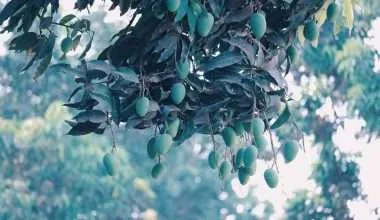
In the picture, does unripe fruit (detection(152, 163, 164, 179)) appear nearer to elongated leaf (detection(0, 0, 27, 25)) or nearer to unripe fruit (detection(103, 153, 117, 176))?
unripe fruit (detection(103, 153, 117, 176))

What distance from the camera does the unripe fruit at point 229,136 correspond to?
227 cm

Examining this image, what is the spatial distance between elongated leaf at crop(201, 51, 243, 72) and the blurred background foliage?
9.73ft

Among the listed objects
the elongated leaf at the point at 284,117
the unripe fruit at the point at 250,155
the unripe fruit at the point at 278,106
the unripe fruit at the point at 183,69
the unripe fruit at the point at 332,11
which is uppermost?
the unripe fruit at the point at 332,11

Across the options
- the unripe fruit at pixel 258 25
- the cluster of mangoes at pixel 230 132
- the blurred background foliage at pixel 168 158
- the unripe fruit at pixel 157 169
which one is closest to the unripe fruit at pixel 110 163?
the cluster of mangoes at pixel 230 132

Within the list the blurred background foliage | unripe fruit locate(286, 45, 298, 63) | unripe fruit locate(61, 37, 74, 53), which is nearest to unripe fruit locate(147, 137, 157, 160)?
unripe fruit locate(286, 45, 298, 63)

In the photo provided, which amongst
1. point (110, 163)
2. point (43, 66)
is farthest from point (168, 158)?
point (110, 163)

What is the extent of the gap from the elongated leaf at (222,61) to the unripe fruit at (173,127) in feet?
0.40

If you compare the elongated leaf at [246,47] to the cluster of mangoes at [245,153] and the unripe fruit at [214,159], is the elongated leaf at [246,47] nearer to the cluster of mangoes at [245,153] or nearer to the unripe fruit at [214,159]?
the cluster of mangoes at [245,153]

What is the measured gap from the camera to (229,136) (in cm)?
227

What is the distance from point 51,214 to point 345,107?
3.08 meters

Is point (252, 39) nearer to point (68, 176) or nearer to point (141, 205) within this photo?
point (68, 176)

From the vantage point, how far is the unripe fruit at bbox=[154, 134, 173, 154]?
2145 millimetres

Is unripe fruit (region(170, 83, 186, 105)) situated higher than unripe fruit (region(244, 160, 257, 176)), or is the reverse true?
unripe fruit (region(170, 83, 186, 105))

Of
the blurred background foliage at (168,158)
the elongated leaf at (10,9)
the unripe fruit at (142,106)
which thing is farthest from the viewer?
the blurred background foliage at (168,158)
